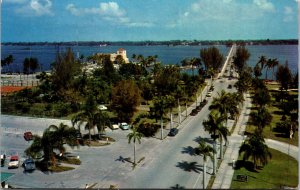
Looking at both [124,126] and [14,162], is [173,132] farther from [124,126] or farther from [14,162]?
[14,162]

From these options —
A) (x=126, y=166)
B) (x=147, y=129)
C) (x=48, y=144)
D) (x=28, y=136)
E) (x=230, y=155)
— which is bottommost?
(x=126, y=166)

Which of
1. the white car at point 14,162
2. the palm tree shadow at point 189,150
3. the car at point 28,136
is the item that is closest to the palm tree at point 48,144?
the white car at point 14,162

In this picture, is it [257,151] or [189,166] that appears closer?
[257,151]

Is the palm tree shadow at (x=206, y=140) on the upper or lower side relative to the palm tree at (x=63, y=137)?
lower

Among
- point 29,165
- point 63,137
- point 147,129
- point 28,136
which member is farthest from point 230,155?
point 28,136

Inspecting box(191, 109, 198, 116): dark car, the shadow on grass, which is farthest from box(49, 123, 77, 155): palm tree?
box(191, 109, 198, 116): dark car

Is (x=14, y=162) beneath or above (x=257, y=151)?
beneath

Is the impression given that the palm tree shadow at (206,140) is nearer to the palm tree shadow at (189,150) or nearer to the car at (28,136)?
the palm tree shadow at (189,150)
